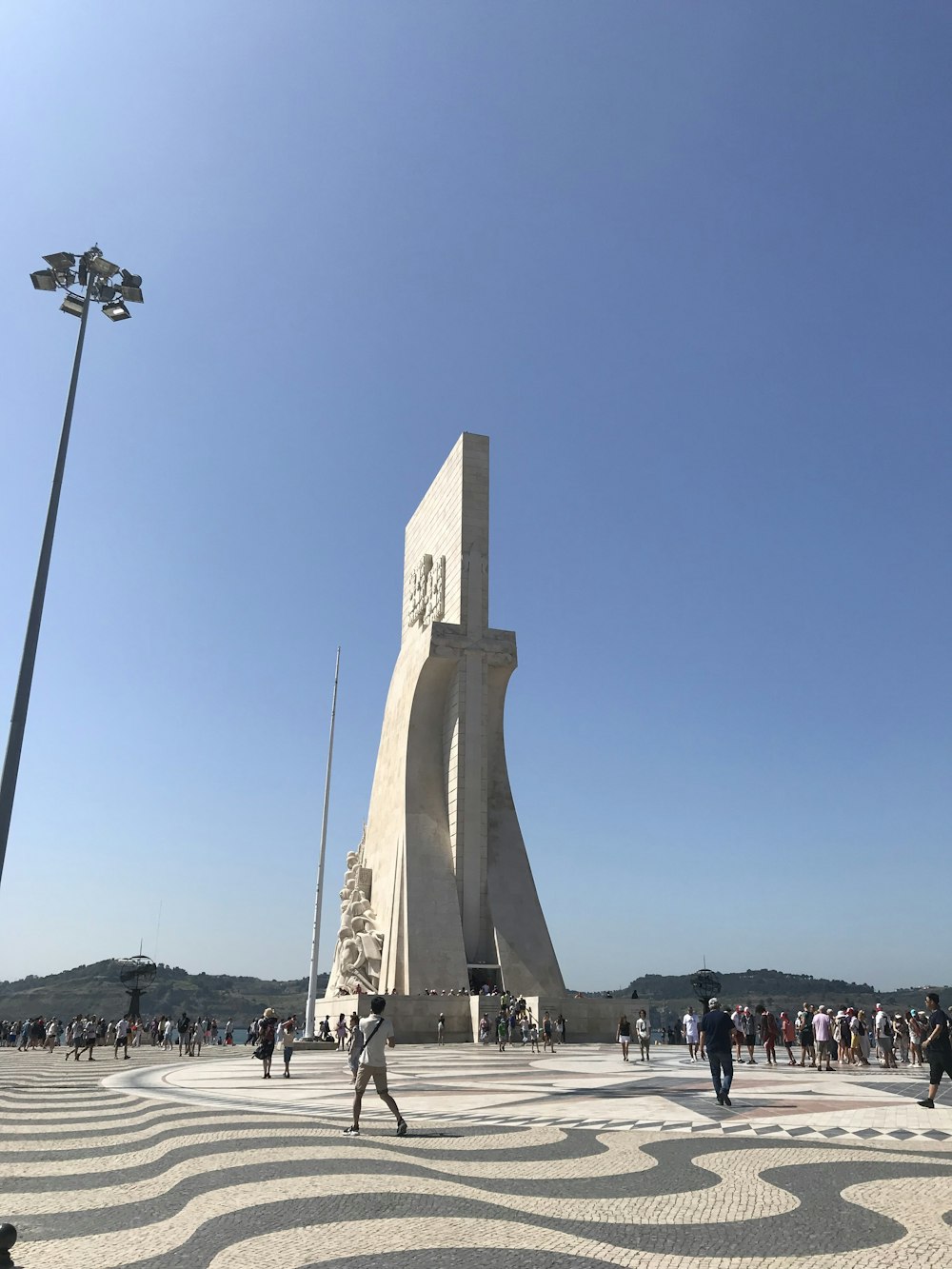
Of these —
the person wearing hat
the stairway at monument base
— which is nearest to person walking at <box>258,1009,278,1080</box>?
the person wearing hat

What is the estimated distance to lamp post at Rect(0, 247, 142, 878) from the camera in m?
6.61

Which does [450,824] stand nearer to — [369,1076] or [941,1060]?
[941,1060]

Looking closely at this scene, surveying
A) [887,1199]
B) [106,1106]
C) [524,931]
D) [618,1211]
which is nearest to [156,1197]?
[618,1211]

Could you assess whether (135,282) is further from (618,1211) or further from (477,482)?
(477,482)

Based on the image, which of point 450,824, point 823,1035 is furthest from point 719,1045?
point 450,824

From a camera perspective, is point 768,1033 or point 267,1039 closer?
point 267,1039

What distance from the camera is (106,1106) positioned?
9805 millimetres

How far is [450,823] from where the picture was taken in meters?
28.1

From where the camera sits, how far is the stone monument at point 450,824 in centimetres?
2594

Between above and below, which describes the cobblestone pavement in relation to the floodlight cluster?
below

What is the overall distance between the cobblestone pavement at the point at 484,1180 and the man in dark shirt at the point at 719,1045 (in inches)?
10.6

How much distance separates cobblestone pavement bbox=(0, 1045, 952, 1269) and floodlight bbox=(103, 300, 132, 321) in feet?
24.4

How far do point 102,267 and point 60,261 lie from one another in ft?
1.59

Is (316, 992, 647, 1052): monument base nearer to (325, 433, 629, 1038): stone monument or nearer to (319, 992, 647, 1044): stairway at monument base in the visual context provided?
(319, 992, 647, 1044): stairway at monument base
